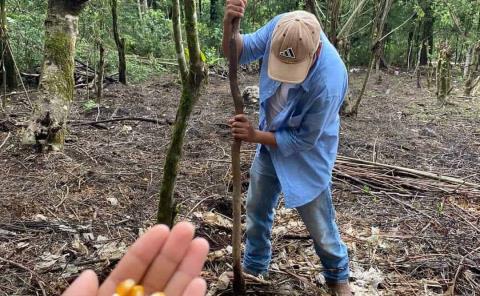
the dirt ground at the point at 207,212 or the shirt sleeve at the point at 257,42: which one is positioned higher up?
the shirt sleeve at the point at 257,42

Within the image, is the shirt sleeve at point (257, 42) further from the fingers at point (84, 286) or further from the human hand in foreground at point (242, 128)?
the fingers at point (84, 286)

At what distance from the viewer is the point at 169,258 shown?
1.96 m

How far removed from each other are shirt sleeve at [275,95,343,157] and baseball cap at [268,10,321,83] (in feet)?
0.65

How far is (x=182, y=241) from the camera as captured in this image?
193cm

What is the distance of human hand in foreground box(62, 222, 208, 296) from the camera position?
1912 mm

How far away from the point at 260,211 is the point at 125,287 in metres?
1.36

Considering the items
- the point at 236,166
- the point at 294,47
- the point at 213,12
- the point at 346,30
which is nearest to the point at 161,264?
the point at 236,166

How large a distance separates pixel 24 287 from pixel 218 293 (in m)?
1.18

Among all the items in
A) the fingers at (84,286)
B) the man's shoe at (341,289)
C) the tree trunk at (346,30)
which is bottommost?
the man's shoe at (341,289)

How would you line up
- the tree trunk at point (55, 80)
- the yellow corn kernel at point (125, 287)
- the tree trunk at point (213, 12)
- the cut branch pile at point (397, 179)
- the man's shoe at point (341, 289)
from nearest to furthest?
1. the yellow corn kernel at point (125, 287)
2. the man's shoe at point (341, 289)
3. the cut branch pile at point (397, 179)
4. the tree trunk at point (55, 80)
5. the tree trunk at point (213, 12)

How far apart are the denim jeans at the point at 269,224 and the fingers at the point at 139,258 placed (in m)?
1.18

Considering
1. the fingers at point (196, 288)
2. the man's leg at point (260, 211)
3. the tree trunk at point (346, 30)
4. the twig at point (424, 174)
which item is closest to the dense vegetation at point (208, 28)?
the tree trunk at point (346, 30)

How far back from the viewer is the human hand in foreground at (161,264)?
1.91m

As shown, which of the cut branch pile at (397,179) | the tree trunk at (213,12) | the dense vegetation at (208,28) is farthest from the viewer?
the tree trunk at (213,12)
